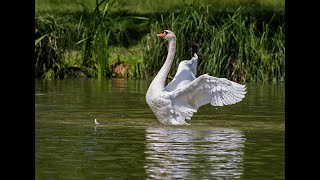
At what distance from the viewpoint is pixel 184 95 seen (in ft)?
52.7

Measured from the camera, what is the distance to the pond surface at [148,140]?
10844 millimetres

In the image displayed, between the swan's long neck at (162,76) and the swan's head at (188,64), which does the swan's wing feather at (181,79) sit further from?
the swan's long neck at (162,76)

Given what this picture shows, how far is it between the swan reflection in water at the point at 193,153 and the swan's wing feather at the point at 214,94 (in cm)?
85

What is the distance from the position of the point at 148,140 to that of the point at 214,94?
283cm

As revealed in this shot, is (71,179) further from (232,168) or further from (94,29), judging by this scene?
(94,29)

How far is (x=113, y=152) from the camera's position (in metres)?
12.3

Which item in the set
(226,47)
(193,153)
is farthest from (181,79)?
(226,47)

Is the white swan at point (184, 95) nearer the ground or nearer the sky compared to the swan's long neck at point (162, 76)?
nearer the ground

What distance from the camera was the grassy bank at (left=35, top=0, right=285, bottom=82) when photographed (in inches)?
1000

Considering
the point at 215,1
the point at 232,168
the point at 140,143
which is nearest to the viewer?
the point at 232,168

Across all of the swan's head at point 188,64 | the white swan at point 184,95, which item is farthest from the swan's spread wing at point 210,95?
the swan's head at point 188,64

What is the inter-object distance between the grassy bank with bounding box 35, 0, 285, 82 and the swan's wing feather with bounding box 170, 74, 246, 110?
351 inches

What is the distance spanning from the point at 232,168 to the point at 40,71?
53.5 feet
